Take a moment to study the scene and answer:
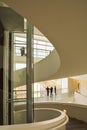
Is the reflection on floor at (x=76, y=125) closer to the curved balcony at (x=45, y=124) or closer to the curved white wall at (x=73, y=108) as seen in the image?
the curved white wall at (x=73, y=108)

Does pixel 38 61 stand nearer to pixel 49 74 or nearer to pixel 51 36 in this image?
pixel 49 74

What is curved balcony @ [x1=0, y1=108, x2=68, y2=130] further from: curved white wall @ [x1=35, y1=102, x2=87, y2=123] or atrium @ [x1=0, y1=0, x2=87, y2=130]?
curved white wall @ [x1=35, y1=102, x2=87, y2=123]

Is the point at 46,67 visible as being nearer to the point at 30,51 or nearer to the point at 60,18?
the point at 30,51

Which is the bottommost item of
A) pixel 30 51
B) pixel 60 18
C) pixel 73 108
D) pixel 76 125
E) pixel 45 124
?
pixel 76 125

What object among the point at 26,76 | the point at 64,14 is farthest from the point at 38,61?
the point at 64,14

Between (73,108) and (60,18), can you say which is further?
(73,108)

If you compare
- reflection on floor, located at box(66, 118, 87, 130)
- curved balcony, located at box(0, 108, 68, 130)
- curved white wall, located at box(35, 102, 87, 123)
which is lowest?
reflection on floor, located at box(66, 118, 87, 130)

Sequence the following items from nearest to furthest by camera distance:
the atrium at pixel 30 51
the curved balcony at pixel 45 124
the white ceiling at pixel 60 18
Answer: the white ceiling at pixel 60 18 < the atrium at pixel 30 51 < the curved balcony at pixel 45 124

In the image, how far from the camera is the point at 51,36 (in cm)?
283

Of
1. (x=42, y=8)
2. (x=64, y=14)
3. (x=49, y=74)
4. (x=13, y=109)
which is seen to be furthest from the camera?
(x=49, y=74)

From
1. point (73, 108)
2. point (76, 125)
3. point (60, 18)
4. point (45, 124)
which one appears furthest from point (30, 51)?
point (73, 108)

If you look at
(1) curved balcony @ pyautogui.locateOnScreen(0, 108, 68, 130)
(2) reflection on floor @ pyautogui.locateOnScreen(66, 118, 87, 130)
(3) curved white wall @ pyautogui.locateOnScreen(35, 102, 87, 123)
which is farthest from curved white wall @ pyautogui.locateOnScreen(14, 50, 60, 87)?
(3) curved white wall @ pyautogui.locateOnScreen(35, 102, 87, 123)

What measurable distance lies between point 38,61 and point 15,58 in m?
1.23

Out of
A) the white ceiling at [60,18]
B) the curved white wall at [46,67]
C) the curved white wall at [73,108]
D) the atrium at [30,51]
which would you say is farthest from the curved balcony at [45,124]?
the curved white wall at [73,108]
